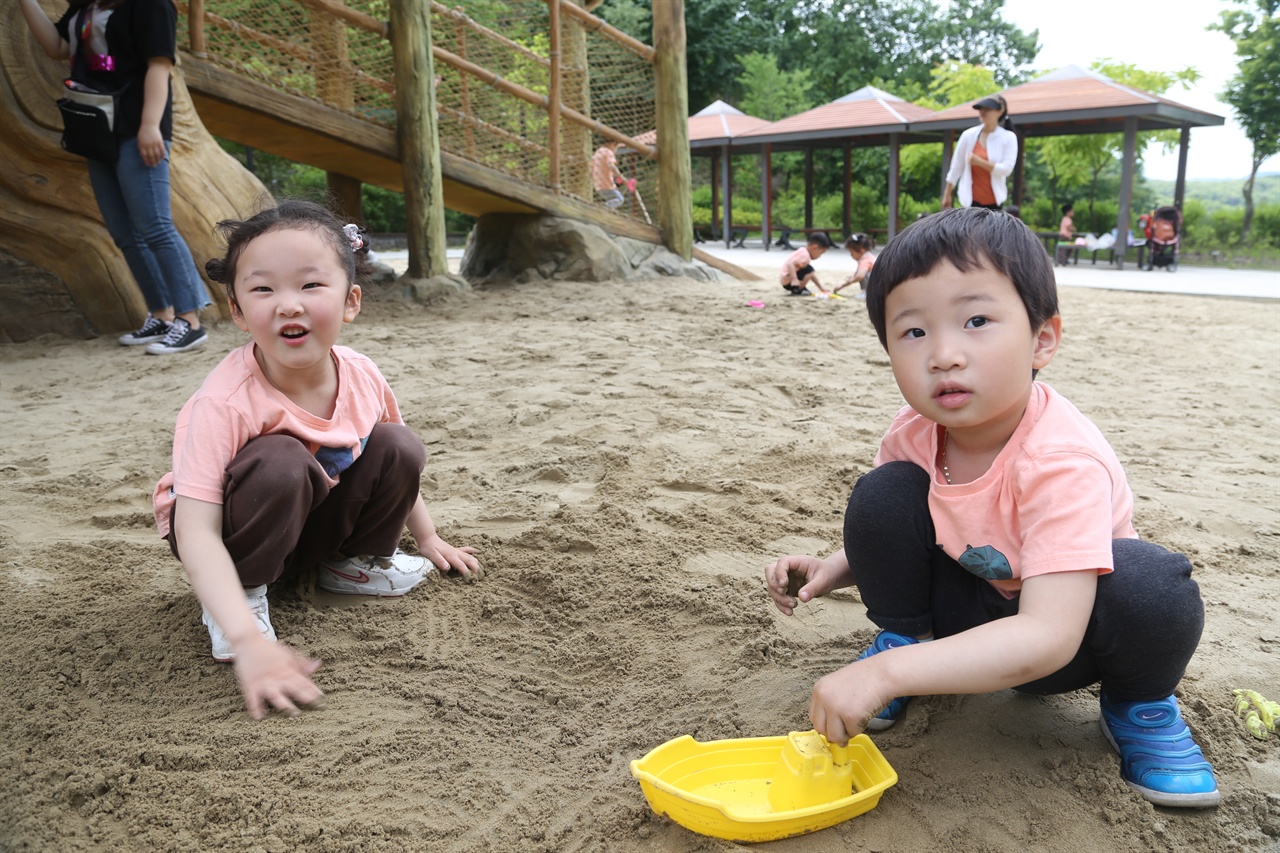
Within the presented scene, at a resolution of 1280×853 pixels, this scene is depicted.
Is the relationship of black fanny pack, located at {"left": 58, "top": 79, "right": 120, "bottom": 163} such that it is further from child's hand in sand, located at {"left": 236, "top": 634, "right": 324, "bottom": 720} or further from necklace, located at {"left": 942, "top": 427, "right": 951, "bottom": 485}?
necklace, located at {"left": 942, "top": 427, "right": 951, "bottom": 485}

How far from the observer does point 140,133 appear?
14.2ft

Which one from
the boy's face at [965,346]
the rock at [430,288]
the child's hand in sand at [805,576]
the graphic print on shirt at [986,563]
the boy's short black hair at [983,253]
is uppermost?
the boy's short black hair at [983,253]

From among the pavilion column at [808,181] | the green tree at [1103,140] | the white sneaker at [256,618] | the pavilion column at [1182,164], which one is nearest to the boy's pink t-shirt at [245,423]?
the white sneaker at [256,618]

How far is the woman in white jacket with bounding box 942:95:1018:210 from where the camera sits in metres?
6.66

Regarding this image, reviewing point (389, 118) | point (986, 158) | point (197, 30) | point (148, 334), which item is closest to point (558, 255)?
point (389, 118)

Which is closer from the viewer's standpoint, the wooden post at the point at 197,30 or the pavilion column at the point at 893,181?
the wooden post at the point at 197,30

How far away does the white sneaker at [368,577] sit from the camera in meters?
2.15

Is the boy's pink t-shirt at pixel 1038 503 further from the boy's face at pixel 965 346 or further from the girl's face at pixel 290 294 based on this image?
the girl's face at pixel 290 294

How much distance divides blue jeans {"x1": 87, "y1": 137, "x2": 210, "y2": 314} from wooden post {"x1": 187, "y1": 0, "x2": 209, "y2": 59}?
1816 millimetres

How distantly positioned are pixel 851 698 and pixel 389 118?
636 cm

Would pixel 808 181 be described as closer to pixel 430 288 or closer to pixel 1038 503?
pixel 430 288

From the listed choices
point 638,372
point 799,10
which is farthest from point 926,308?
point 799,10

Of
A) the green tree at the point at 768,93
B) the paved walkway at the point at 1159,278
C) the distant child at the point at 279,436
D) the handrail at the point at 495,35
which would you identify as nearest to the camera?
the distant child at the point at 279,436

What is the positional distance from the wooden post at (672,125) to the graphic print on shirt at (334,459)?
6.63 metres
